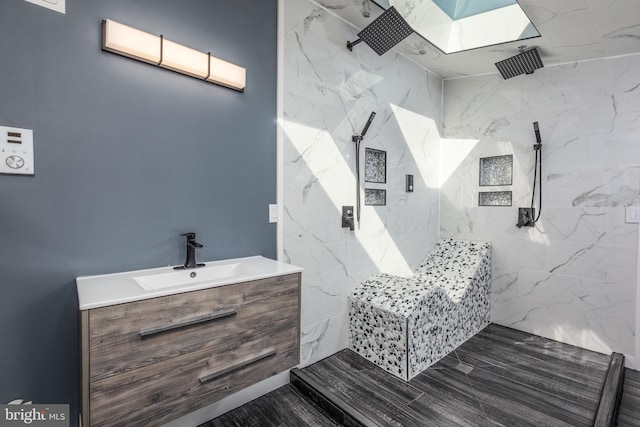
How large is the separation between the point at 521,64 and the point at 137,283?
335 cm

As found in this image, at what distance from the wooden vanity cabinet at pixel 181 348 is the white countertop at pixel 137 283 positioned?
24 millimetres

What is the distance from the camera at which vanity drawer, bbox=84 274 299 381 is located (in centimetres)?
112

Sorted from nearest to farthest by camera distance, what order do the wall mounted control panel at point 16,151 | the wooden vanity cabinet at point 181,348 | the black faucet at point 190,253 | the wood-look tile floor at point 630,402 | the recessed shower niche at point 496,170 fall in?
the wooden vanity cabinet at point 181,348
the wall mounted control panel at point 16,151
the black faucet at point 190,253
the wood-look tile floor at point 630,402
the recessed shower niche at point 496,170

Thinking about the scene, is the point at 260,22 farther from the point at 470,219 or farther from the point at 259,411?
the point at 470,219

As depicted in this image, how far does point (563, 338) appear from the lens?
2916mm

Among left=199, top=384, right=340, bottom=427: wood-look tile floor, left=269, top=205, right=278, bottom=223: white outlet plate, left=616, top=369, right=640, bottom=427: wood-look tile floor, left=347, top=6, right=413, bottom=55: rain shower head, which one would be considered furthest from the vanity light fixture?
left=616, top=369, right=640, bottom=427: wood-look tile floor

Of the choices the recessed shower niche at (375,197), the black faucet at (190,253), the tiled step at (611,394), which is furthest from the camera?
the recessed shower niche at (375,197)

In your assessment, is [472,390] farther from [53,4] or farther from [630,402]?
[53,4]

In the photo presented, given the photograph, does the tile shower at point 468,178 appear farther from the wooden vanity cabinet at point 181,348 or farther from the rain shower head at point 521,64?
the wooden vanity cabinet at point 181,348

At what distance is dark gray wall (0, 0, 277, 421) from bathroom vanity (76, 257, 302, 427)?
0.19 metres

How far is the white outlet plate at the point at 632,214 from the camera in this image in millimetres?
2574

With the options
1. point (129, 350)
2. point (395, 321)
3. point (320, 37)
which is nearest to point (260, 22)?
point (320, 37)

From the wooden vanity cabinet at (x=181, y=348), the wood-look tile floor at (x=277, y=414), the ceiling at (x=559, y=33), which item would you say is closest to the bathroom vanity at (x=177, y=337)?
the wooden vanity cabinet at (x=181, y=348)

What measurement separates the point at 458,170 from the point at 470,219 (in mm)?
558
